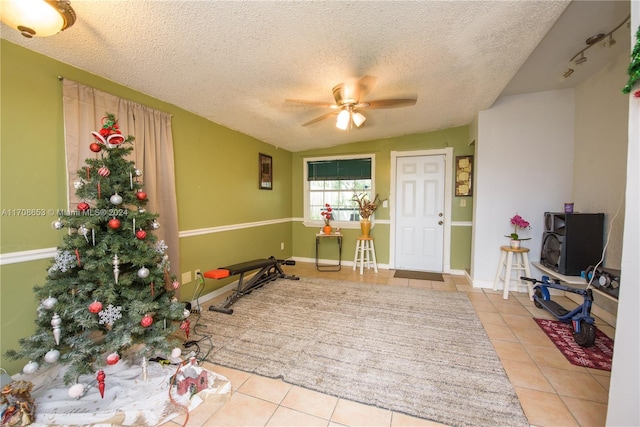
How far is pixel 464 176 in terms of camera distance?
13.5 feet

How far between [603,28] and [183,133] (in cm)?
395

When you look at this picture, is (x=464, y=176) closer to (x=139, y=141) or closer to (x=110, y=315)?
(x=139, y=141)

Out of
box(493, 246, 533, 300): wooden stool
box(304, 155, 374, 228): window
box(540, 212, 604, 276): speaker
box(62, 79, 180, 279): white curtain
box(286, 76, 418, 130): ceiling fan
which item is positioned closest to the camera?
box(62, 79, 180, 279): white curtain

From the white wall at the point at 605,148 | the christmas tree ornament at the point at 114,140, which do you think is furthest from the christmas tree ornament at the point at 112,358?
the white wall at the point at 605,148

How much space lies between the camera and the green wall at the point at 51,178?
161 cm

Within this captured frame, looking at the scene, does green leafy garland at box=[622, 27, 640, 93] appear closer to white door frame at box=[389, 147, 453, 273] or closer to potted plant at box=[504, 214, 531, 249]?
potted plant at box=[504, 214, 531, 249]

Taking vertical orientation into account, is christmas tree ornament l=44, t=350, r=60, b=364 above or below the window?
below

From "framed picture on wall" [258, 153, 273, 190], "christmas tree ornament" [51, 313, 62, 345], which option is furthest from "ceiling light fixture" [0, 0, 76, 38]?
"framed picture on wall" [258, 153, 273, 190]

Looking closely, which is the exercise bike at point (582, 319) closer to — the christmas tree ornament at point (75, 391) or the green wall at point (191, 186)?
the green wall at point (191, 186)

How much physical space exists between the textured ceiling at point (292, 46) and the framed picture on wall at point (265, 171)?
4.68 ft

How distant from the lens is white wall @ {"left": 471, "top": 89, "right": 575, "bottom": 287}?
318 cm

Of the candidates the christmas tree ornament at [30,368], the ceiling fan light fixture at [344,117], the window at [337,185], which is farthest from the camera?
the window at [337,185]

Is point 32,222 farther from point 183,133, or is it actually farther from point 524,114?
point 524,114

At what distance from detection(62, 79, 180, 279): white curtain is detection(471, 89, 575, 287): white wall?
3.88 meters
